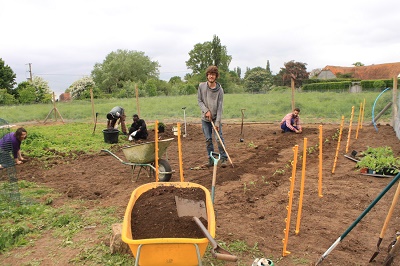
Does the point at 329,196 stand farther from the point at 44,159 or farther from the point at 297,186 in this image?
the point at 44,159

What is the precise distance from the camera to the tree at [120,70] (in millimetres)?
51500

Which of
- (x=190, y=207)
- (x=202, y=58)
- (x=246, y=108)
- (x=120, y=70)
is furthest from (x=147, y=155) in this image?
(x=202, y=58)

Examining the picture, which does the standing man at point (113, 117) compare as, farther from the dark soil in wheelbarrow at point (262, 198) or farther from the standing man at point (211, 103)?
the standing man at point (211, 103)

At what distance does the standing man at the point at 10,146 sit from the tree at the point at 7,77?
109 ft

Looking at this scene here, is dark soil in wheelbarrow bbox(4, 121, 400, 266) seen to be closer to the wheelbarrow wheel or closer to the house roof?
the wheelbarrow wheel

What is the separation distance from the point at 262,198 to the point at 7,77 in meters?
39.5

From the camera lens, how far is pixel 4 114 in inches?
734

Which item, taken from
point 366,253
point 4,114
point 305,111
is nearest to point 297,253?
point 366,253

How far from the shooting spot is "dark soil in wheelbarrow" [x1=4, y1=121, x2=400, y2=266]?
326 centimetres

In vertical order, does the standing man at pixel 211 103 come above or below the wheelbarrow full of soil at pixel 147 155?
above

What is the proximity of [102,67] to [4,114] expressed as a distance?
36153mm

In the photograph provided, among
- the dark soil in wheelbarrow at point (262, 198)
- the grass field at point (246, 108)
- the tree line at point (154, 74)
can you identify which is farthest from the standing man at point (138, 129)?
the tree line at point (154, 74)

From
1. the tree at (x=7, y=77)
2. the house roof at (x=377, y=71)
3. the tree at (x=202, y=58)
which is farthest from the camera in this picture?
the tree at (x=202, y=58)

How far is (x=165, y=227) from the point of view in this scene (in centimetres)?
281
